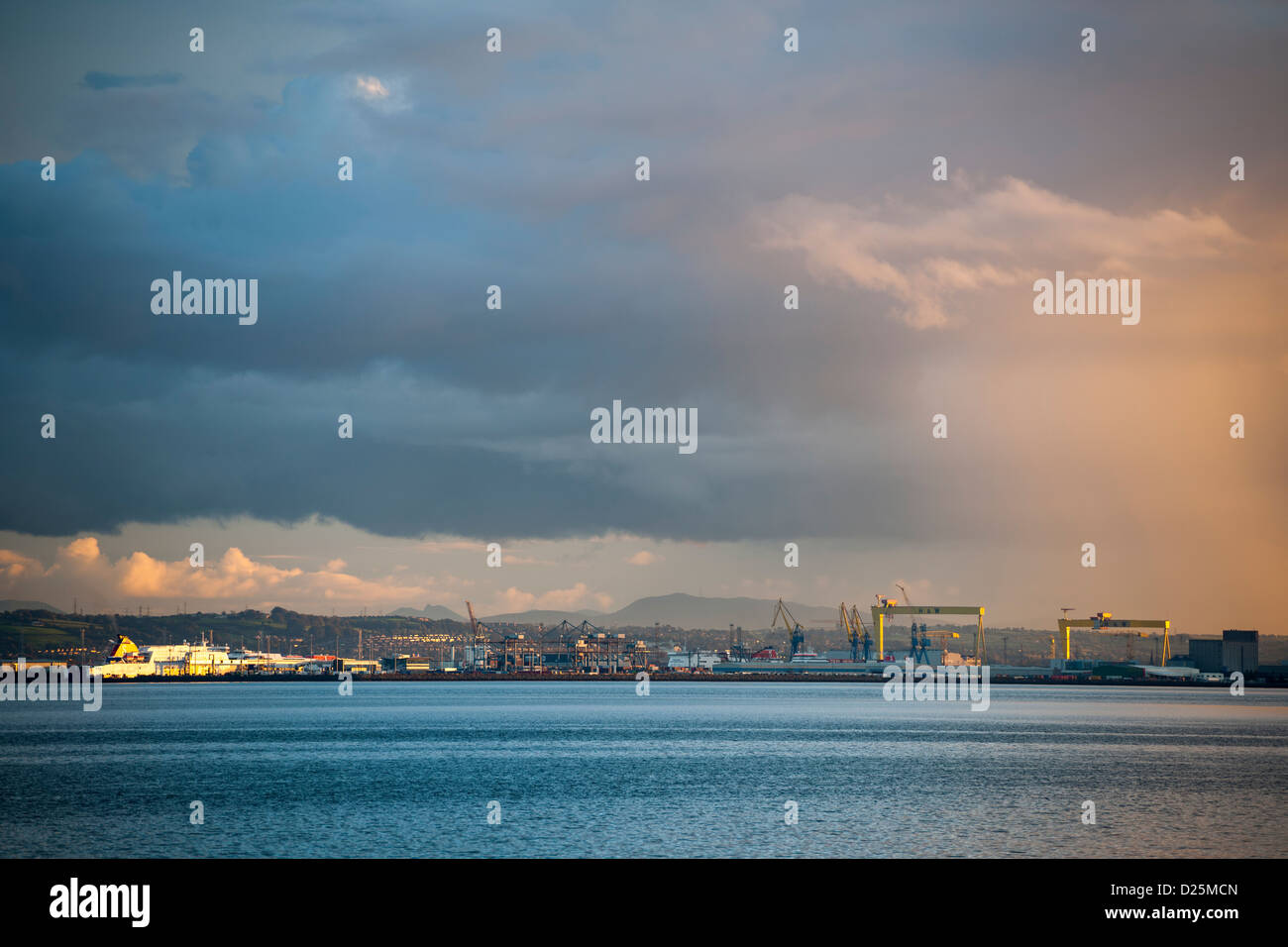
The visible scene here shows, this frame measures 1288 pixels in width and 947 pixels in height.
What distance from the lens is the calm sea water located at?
45.8 meters

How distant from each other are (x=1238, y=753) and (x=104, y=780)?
83.3 m

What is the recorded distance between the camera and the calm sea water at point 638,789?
45.8 metres

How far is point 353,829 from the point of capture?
48625 millimetres

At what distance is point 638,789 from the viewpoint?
208 feet

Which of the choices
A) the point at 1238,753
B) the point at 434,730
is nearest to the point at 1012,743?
the point at 1238,753
